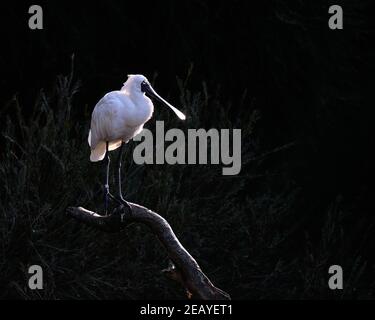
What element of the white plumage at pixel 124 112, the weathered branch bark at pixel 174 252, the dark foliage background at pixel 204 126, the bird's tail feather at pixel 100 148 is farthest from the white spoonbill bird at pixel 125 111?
the dark foliage background at pixel 204 126

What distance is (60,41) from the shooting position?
12609 mm

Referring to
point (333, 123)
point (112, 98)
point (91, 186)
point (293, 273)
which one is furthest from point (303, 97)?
point (112, 98)

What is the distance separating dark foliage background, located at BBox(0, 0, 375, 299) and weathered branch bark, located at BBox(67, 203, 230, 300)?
1.96 metres

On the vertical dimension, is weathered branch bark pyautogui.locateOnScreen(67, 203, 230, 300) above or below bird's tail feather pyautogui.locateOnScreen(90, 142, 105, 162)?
below

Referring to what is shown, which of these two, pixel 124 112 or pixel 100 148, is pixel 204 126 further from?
pixel 124 112

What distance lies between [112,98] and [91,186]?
2.29m

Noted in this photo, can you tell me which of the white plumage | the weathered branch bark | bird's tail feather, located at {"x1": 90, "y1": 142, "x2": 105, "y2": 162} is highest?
the white plumage

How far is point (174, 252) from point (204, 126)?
4747mm

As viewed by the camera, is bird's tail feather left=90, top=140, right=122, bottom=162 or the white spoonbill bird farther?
bird's tail feather left=90, top=140, right=122, bottom=162

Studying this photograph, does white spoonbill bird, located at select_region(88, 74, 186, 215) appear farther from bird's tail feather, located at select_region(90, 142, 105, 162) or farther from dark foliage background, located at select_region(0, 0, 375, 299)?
dark foliage background, located at select_region(0, 0, 375, 299)

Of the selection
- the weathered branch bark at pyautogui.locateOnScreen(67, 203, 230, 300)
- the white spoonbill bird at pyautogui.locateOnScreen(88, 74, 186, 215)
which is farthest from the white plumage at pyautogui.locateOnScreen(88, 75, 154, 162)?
the weathered branch bark at pyautogui.locateOnScreen(67, 203, 230, 300)

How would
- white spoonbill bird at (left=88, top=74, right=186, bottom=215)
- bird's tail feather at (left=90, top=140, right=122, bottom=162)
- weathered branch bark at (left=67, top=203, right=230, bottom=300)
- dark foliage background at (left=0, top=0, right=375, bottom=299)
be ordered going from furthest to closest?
dark foliage background at (left=0, top=0, right=375, bottom=299), bird's tail feather at (left=90, top=140, right=122, bottom=162), white spoonbill bird at (left=88, top=74, right=186, bottom=215), weathered branch bark at (left=67, top=203, right=230, bottom=300)

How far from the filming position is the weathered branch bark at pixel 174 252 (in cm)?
678

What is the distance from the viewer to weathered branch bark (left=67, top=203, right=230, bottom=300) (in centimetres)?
678
